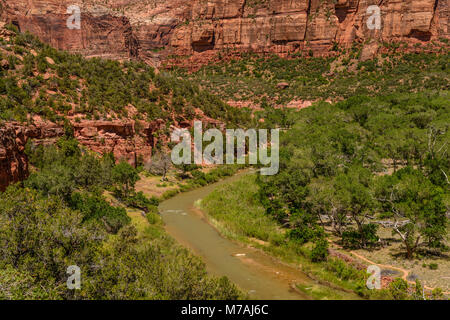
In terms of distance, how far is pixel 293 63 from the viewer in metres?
98.6

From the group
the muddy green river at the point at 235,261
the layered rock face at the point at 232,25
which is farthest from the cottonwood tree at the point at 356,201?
the layered rock face at the point at 232,25

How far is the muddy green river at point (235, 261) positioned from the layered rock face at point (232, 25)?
241 ft

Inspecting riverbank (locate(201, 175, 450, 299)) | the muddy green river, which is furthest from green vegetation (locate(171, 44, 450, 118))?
the muddy green river

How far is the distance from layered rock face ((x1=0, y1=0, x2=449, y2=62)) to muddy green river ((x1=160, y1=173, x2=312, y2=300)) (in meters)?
73.3

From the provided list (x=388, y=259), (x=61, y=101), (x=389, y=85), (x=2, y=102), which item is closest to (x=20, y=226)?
(x=388, y=259)

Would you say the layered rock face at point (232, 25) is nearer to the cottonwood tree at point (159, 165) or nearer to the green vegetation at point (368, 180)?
the green vegetation at point (368, 180)

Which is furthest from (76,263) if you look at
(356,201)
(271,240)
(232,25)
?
(232,25)

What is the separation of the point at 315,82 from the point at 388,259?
7393 centimetres

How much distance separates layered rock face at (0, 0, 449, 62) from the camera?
90.4 m

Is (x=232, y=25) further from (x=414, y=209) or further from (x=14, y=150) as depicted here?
(x=414, y=209)

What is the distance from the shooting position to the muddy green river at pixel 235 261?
55.8ft

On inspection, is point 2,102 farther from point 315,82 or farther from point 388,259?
point 315,82

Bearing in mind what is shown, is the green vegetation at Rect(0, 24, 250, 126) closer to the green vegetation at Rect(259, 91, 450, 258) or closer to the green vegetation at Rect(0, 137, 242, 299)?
the green vegetation at Rect(0, 137, 242, 299)

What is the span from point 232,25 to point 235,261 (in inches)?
4083
